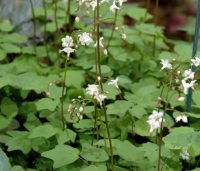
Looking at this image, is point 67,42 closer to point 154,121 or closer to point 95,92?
point 95,92

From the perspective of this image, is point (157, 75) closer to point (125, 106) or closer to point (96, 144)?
point (125, 106)

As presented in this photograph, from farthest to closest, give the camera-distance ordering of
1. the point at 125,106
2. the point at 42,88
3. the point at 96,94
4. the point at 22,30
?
the point at 22,30, the point at 42,88, the point at 125,106, the point at 96,94

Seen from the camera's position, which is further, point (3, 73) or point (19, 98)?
point (19, 98)

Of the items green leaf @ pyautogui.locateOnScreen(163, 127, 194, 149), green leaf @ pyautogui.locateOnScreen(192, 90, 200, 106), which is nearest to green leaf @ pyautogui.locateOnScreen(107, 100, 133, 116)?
green leaf @ pyautogui.locateOnScreen(192, 90, 200, 106)

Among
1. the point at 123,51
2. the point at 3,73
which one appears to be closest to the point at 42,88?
the point at 3,73

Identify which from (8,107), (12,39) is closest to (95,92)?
(8,107)

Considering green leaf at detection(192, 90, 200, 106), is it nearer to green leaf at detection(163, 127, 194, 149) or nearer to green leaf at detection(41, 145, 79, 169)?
green leaf at detection(163, 127, 194, 149)

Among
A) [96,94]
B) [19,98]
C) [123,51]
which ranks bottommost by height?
[19,98]
